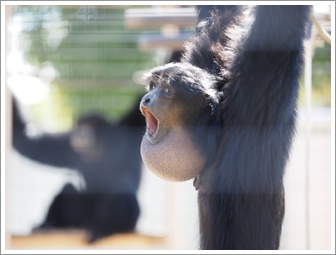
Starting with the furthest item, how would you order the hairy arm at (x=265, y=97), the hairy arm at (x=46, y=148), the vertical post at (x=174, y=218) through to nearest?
the hairy arm at (x=46, y=148) < the vertical post at (x=174, y=218) < the hairy arm at (x=265, y=97)

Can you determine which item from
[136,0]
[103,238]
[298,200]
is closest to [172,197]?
[103,238]

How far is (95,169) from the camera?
444cm

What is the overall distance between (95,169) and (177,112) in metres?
3.09

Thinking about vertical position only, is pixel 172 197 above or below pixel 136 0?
below

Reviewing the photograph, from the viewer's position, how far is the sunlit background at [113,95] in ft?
7.34

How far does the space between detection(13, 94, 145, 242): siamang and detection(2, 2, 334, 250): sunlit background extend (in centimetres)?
7

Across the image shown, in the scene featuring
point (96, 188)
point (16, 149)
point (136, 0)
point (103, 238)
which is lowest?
point (103, 238)

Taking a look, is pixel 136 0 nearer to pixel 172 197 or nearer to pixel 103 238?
pixel 172 197

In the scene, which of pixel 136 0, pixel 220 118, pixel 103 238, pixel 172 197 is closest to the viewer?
pixel 136 0

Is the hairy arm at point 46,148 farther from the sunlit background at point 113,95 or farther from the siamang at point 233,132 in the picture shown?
the siamang at point 233,132

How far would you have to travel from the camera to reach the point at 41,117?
4352 millimetres

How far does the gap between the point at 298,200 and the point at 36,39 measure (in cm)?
244

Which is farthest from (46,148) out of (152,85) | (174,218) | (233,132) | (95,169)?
(233,132)

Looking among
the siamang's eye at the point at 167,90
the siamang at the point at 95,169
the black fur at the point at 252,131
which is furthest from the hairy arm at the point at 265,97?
the siamang at the point at 95,169
